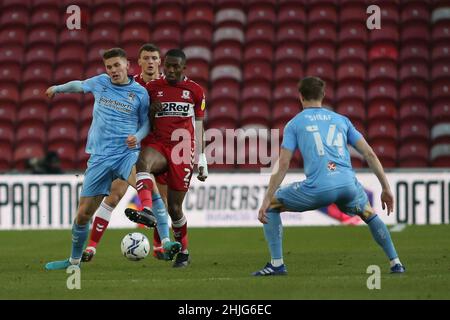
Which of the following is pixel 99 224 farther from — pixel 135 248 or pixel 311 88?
pixel 311 88

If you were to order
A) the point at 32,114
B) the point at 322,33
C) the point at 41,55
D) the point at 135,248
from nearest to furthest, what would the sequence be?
the point at 135,248 → the point at 32,114 → the point at 322,33 → the point at 41,55

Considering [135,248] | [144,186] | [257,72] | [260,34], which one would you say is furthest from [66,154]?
[144,186]

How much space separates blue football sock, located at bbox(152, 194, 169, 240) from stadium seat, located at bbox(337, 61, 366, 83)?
1002cm

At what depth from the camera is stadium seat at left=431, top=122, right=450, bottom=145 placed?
18.8 metres

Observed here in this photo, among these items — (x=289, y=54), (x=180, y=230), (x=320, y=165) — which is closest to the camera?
(x=320, y=165)

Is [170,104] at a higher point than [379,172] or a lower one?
higher

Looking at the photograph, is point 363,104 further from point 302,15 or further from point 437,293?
point 437,293

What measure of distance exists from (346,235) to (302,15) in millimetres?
7418

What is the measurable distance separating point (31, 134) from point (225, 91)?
12.4ft

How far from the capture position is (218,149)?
59.3ft

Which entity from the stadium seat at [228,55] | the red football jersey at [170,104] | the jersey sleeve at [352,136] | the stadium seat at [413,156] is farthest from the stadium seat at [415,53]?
the jersey sleeve at [352,136]

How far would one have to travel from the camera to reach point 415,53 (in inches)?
803
